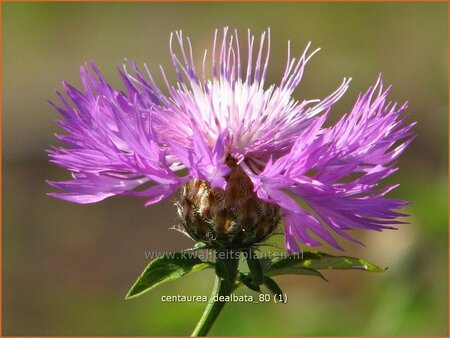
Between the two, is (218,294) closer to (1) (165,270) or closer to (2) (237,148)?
(1) (165,270)

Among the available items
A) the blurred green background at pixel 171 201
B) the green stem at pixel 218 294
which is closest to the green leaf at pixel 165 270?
the green stem at pixel 218 294

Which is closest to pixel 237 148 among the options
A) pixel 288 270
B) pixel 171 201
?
pixel 288 270

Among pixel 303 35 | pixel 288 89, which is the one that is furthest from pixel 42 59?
pixel 288 89

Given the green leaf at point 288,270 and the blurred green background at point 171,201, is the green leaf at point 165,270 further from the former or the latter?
the blurred green background at point 171,201

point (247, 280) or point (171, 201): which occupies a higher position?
point (247, 280)

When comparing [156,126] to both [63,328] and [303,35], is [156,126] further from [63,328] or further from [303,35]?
[303,35]
